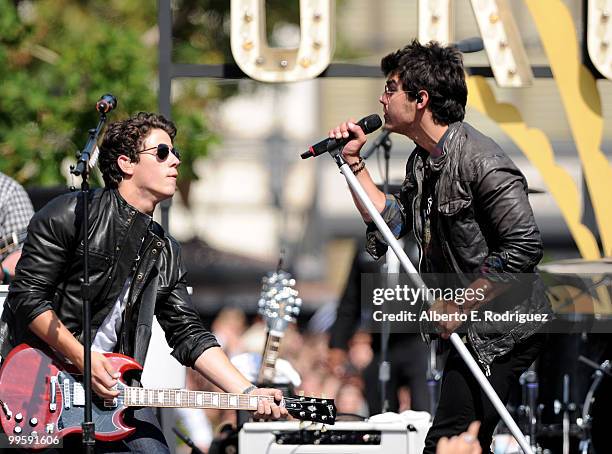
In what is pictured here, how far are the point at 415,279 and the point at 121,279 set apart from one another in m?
1.16

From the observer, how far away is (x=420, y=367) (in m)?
9.05

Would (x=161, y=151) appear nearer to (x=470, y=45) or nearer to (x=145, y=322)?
(x=145, y=322)

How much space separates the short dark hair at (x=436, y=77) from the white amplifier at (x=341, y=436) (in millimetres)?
1691

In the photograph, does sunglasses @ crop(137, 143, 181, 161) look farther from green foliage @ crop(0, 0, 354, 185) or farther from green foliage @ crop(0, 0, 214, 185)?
green foliage @ crop(0, 0, 214, 185)

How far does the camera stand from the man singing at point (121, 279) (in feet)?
17.1

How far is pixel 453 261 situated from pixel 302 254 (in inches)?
768

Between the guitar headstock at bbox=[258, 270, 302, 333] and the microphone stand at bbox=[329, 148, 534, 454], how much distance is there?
2165 mm

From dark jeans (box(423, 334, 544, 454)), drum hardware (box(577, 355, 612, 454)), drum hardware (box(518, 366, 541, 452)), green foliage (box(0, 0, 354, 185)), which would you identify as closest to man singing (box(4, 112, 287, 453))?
dark jeans (box(423, 334, 544, 454))

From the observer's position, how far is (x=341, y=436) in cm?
654

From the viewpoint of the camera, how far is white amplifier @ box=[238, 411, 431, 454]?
632 centimetres

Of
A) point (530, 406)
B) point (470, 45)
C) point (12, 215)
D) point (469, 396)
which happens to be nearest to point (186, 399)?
point (469, 396)

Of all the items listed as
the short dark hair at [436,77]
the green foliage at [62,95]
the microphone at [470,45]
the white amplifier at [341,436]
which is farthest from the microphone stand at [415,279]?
the green foliage at [62,95]

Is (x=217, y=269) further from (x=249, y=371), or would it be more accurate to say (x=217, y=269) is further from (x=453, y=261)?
(x=453, y=261)

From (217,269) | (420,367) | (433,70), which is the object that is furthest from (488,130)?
(433,70)
